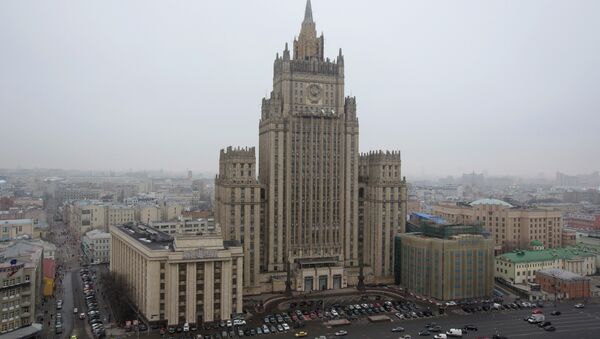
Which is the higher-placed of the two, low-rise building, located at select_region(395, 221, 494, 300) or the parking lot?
low-rise building, located at select_region(395, 221, 494, 300)

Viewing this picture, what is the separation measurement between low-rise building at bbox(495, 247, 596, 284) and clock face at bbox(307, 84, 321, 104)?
53.0m

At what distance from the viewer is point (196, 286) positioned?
80.0 metres

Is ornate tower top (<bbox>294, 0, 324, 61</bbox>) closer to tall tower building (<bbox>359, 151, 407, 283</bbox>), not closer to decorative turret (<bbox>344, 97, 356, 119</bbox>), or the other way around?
decorative turret (<bbox>344, 97, 356, 119</bbox>)

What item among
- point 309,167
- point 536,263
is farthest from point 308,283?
point 536,263

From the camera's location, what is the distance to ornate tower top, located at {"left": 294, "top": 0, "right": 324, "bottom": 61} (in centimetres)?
11238

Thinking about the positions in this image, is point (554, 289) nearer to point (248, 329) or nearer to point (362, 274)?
point (362, 274)

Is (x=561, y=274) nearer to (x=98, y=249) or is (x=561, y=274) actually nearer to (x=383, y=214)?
(x=383, y=214)

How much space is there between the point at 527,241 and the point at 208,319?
97816 mm

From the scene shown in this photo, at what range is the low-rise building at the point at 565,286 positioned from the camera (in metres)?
98.6

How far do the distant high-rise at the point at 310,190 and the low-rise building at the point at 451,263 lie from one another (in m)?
9.99

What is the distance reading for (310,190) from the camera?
106 m

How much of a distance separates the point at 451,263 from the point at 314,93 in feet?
142

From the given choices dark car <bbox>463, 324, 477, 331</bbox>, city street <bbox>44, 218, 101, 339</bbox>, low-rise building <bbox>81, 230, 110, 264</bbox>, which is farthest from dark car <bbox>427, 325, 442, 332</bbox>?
low-rise building <bbox>81, 230, 110, 264</bbox>

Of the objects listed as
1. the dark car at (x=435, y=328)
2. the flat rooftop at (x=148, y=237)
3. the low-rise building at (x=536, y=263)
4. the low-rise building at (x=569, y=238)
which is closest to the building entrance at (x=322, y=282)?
the dark car at (x=435, y=328)
